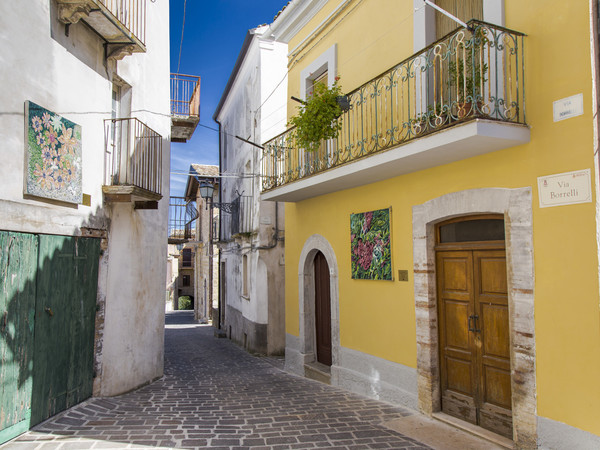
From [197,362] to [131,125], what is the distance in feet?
20.7

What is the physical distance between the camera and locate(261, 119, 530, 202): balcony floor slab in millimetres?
4836

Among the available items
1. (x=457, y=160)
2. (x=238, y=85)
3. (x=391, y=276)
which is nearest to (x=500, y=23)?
(x=457, y=160)

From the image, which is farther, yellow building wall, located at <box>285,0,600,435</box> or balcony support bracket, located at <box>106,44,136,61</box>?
balcony support bracket, located at <box>106,44,136,61</box>

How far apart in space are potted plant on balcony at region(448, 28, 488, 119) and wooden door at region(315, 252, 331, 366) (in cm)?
480

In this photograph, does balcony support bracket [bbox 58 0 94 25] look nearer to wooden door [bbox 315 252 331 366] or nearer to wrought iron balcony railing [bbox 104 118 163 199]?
wrought iron balcony railing [bbox 104 118 163 199]

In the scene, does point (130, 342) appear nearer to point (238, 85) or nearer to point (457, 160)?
point (457, 160)

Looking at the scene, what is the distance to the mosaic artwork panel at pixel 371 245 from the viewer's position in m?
7.10

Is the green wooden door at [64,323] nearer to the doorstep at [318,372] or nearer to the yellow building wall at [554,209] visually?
the doorstep at [318,372]

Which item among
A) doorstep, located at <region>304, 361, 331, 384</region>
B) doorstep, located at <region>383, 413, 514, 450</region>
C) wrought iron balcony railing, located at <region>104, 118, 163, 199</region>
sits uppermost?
wrought iron balcony railing, located at <region>104, 118, 163, 199</region>

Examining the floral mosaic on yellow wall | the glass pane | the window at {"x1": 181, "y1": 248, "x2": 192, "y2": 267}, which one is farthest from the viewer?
the window at {"x1": 181, "y1": 248, "x2": 192, "y2": 267}

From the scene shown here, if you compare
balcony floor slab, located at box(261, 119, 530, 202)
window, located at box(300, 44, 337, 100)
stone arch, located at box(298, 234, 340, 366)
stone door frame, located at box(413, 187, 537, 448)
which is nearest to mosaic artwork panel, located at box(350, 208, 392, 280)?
balcony floor slab, located at box(261, 119, 530, 202)

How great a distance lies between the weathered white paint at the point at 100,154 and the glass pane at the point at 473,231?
16.9 ft

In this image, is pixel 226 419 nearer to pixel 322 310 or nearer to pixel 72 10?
pixel 322 310

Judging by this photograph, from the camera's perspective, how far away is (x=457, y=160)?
5.85 metres
